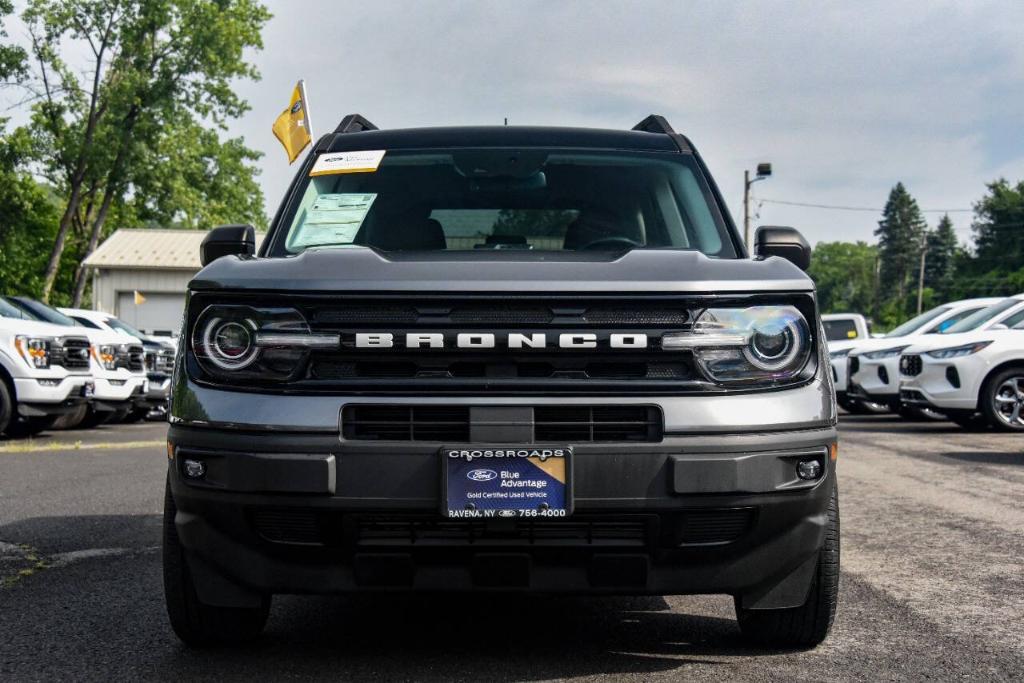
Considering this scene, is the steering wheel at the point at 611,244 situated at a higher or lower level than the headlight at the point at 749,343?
higher

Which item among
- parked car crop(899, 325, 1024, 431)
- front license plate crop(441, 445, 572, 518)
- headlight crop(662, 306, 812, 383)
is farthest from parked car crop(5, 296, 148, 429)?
headlight crop(662, 306, 812, 383)

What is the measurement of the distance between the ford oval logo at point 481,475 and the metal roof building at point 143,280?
50791 mm

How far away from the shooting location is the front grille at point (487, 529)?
3.61m

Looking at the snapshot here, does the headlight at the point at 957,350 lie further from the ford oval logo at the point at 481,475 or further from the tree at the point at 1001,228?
the tree at the point at 1001,228

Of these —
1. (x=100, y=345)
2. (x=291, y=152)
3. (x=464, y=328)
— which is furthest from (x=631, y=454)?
(x=291, y=152)

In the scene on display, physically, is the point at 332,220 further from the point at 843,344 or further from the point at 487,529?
the point at 843,344

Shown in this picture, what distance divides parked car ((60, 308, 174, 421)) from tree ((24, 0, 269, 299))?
20.5m

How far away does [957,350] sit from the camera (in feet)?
50.1

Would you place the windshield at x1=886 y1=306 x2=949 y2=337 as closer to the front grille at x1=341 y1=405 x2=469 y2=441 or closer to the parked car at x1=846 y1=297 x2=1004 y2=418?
the parked car at x1=846 y1=297 x2=1004 y2=418

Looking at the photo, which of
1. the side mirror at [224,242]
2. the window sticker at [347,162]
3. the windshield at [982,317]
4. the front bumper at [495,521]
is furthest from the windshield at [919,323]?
the front bumper at [495,521]

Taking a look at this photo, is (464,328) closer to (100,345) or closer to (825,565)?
(825,565)

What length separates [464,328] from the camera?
366 cm

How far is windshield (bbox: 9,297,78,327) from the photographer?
602 inches

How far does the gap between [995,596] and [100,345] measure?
12.4m
